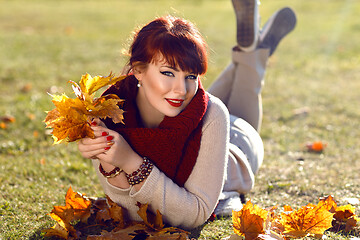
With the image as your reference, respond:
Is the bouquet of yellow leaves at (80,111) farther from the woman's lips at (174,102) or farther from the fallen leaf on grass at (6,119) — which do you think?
the fallen leaf on grass at (6,119)

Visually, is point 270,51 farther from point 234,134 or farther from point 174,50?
point 174,50

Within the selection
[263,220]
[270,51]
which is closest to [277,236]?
[263,220]

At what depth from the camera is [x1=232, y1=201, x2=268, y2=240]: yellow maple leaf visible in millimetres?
2438

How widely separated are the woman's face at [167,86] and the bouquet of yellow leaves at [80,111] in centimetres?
27

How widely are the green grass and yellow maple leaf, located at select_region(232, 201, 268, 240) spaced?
28 centimetres

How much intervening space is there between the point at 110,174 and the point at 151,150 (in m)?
0.27

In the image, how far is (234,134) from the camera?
356 centimetres

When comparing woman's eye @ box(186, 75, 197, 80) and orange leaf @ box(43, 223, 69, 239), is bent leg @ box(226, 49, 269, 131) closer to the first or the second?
woman's eye @ box(186, 75, 197, 80)

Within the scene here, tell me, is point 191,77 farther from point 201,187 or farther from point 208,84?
point 208,84

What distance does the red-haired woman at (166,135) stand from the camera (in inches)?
95.0

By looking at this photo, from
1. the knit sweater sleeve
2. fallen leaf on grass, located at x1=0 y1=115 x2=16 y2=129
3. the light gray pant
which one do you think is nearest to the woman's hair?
the knit sweater sleeve

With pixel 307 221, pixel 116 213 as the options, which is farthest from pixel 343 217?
pixel 116 213

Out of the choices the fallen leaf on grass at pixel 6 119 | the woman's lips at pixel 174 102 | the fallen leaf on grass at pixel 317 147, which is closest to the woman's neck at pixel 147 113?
the woman's lips at pixel 174 102

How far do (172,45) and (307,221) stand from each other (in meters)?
1.25
